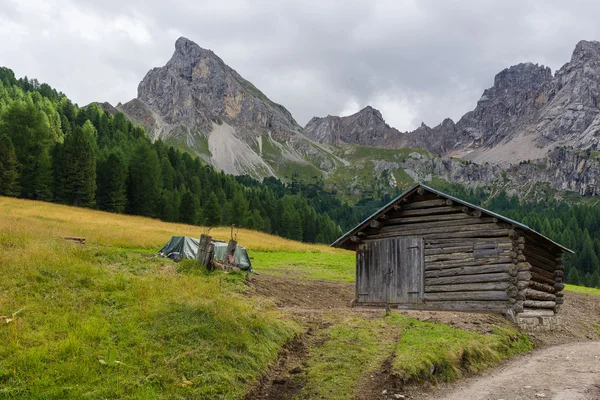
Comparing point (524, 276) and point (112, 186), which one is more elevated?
point (112, 186)

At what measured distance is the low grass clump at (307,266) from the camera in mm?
35406

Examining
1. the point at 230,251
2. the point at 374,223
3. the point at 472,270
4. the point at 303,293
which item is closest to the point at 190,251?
the point at 303,293

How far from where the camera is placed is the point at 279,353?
11422 millimetres

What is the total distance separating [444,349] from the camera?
40.8 feet

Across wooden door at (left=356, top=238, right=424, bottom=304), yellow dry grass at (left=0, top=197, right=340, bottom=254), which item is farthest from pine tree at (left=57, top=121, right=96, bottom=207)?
wooden door at (left=356, top=238, right=424, bottom=304)

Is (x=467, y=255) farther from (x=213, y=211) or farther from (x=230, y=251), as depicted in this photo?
(x=213, y=211)

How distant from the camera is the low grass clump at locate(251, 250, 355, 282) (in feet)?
116

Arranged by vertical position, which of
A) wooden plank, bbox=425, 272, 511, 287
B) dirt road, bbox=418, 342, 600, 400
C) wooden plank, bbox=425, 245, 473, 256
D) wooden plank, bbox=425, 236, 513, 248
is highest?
wooden plank, bbox=425, 236, 513, 248

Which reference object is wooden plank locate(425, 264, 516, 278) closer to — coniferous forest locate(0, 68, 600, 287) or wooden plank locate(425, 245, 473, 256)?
wooden plank locate(425, 245, 473, 256)

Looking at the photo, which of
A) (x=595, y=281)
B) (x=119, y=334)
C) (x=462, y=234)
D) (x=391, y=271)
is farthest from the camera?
(x=595, y=281)

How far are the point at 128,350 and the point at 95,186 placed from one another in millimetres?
75666

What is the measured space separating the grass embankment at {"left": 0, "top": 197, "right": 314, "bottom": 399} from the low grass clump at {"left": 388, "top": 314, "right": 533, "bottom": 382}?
3.17 m

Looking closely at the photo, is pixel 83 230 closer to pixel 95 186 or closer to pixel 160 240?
pixel 160 240

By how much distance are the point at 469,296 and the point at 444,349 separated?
7887mm
